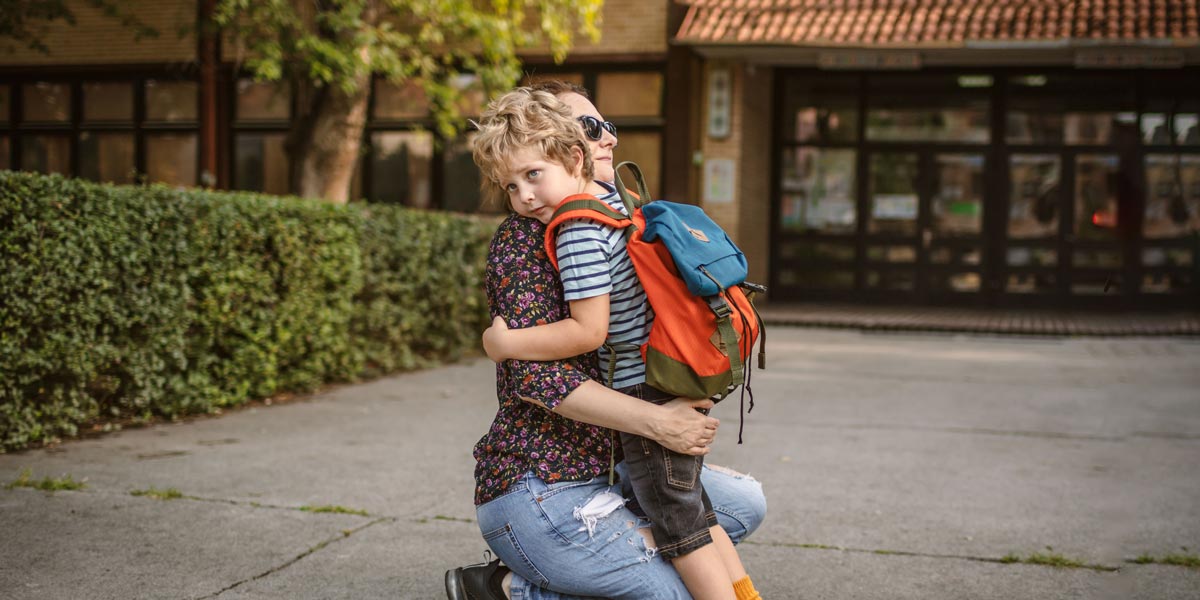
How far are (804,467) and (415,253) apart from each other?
4530mm

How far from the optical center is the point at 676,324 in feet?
8.23

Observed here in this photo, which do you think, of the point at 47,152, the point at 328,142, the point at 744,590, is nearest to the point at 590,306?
the point at 744,590

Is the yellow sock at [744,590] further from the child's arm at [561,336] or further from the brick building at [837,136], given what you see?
the brick building at [837,136]

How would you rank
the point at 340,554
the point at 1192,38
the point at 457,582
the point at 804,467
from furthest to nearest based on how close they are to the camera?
the point at 1192,38
the point at 804,467
the point at 340,554
the point at 457,582

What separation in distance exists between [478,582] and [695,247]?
3.60 ft

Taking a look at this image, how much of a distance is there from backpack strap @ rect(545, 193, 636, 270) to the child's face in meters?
0.03

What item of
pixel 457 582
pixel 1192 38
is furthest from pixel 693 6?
pixel 457 582

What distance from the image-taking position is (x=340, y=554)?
406 cm

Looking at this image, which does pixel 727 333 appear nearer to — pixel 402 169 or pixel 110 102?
pixel 402 169

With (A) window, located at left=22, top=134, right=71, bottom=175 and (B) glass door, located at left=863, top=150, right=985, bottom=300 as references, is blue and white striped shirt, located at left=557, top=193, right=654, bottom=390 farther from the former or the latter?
(A) window, located at left=22, top=134, right=71, bottom=175

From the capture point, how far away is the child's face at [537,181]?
257cm

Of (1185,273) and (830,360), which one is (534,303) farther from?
(1185,273)

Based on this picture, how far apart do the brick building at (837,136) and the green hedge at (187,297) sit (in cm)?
683

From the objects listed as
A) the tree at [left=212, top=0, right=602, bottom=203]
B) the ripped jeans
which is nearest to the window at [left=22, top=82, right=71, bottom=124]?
the tree at [left=212, top=0, right=602, bottom=203]
